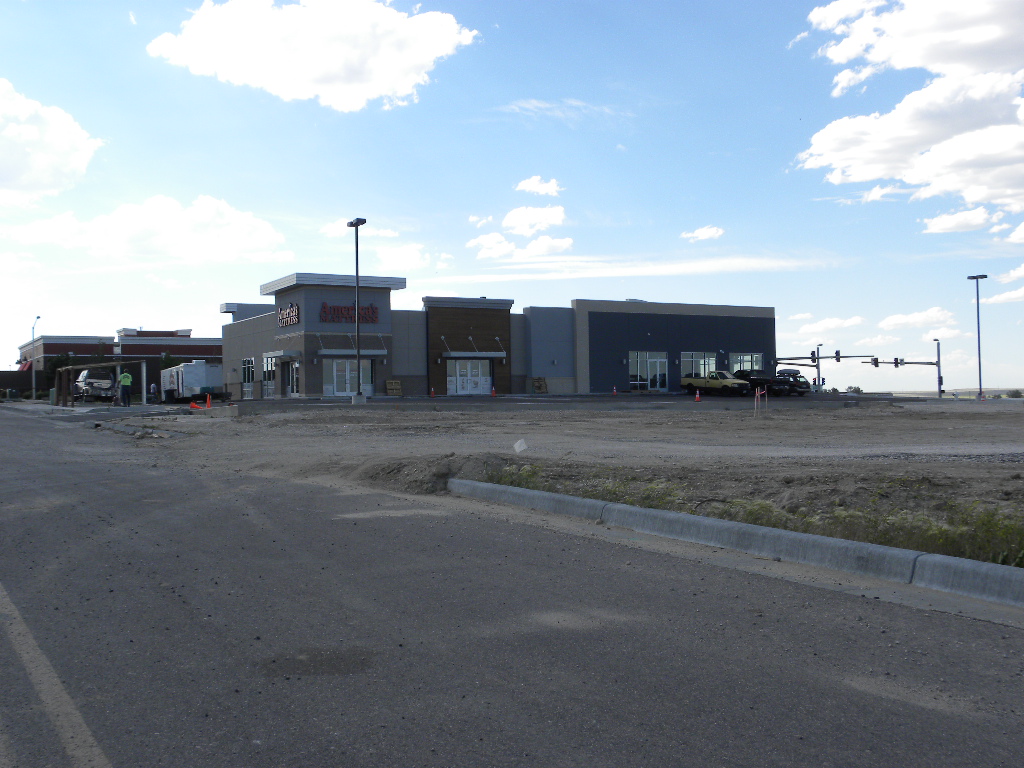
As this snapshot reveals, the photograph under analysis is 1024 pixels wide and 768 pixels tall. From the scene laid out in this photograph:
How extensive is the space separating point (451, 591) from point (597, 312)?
6760 cm

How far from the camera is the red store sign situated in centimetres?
6084

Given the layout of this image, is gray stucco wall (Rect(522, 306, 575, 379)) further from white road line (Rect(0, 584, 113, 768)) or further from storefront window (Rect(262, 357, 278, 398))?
white road line (Rect(0, 584, 113, 768))

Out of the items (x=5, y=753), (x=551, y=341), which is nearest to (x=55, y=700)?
(x=5, y=753)

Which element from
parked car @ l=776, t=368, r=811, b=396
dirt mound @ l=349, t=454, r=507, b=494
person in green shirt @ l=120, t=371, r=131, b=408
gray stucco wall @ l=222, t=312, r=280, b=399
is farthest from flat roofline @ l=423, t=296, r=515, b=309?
dirt mound @ l=349, t=454, r=507, b=494

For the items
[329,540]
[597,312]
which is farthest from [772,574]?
[597,312]

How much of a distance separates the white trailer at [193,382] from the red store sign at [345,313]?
33.3 ft

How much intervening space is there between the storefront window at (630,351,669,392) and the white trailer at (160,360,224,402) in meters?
32.9

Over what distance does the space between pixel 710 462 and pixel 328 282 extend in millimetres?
48642

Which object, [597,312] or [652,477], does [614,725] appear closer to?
[652,477]

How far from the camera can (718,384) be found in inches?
2564

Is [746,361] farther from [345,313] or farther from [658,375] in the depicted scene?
[345,313]

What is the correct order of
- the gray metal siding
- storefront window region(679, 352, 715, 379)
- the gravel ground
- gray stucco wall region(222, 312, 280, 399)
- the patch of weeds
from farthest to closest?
storefront window region(679, 352, 715, 379) → the gray metal siding → gray stucco wall region(222, 312, 280, 399) → the patch of weeds → the gravel ground

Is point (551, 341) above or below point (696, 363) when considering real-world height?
above

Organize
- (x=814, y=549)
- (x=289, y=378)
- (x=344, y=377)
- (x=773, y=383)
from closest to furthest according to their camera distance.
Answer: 1. (x=814, y=549)
2. (x=773, y=383)
3. (x=344, y=377)
4. (x=289, y=378)
